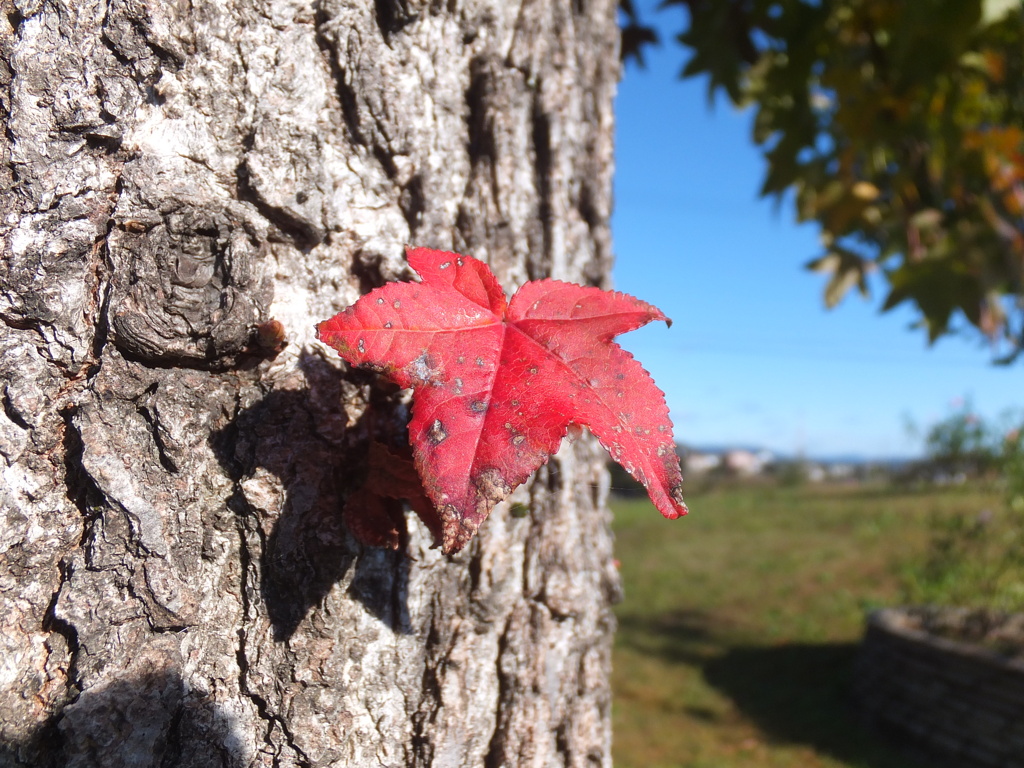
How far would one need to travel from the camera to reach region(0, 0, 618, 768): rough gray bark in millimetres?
879

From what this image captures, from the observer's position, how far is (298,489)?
0.95m

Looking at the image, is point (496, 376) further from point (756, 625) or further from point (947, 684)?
point (756, 625)

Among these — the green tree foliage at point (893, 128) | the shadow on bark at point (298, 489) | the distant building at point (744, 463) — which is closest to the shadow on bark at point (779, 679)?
the green tree foliage at point (893, 128)

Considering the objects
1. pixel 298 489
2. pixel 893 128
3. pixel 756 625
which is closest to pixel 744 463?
pixel 756 625

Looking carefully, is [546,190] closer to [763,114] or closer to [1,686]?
[1,686]

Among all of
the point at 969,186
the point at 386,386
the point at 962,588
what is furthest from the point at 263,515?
the point at 962,588

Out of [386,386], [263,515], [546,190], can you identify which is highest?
[546,190]

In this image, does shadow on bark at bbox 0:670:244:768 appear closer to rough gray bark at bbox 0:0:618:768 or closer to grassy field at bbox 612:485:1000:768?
rough gray bark at bbox 0:0:618:768

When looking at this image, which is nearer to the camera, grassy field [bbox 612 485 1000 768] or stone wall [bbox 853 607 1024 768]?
stone wall [bbox 853 607 1024 768]

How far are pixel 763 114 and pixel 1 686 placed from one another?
452 centimetres

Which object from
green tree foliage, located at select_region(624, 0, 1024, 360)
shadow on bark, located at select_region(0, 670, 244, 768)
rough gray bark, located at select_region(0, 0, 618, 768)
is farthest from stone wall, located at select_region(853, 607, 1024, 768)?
shadow on bark, located at select_region(0, 670, 244, 768)

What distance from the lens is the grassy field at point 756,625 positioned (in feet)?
14.0

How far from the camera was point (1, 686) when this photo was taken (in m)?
0.84

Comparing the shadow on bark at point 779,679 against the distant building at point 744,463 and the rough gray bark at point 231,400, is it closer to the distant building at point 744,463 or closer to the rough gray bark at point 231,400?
the rough gray bark at point 231,400
